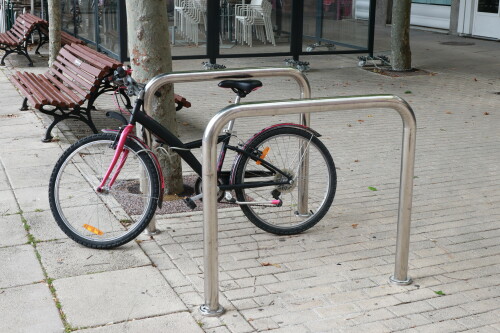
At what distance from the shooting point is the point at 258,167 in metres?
4.95

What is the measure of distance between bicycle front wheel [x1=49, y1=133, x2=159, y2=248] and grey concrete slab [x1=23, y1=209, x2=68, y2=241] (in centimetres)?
12

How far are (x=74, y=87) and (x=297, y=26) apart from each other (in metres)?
5.87

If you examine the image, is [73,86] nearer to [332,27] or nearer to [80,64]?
[80,64]

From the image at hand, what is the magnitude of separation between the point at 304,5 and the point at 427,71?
2408mm

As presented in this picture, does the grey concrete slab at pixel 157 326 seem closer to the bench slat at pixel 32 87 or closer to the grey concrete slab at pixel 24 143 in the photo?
the grey concrete slab at pixel 24 143

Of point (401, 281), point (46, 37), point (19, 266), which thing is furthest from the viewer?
point (46, 37)

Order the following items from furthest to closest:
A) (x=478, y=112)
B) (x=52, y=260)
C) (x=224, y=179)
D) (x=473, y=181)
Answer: (x=478, y=112) → (x=473, y=181) → (x=224, y=179) → (x=52, y=260)

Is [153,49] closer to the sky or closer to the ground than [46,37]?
closer to the sky

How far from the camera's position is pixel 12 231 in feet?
16.5

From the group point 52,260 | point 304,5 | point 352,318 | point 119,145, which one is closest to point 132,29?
point 119,145

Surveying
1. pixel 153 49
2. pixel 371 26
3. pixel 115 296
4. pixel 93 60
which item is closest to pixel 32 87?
pixel 93 60

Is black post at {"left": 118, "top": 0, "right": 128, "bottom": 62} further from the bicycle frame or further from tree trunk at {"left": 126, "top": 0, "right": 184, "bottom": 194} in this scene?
the bicycle frame

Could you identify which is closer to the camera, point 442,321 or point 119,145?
point 442,321

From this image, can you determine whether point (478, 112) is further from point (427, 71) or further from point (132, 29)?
point (132, 29)
